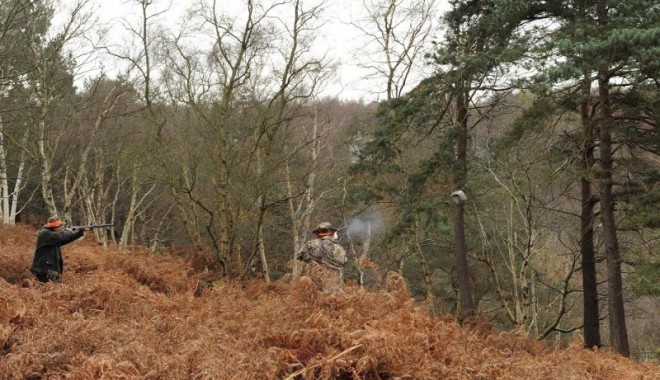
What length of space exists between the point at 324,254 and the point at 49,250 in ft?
16.0

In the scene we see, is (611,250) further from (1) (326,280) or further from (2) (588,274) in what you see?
(1) (326,280)

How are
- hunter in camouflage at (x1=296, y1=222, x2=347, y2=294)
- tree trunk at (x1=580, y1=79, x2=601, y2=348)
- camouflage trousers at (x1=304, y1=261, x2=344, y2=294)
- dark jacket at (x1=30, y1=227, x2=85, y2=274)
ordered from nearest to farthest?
camouflage trousers at (x1=304, y1=261, x2=344, y2=294), hunter in camouflage at (x1=296, y1=222, x2=347, y2=294), dark jacket at (x1=30, y1=227, x2=85, y2=274), tree trunk at (x1=580, y1=79, x2=601, y2=348)

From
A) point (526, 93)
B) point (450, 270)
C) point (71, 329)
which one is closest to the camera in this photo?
point (71, 329)

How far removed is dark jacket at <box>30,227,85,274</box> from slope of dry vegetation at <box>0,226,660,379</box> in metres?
1.53

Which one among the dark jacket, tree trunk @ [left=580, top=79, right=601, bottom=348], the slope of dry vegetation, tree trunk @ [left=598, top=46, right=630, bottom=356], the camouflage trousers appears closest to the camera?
the slope of dry vegetation

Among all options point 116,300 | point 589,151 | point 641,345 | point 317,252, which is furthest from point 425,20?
point 641,345

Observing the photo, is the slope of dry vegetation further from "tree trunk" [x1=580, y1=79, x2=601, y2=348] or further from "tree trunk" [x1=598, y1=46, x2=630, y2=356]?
"tree trunk" [x1=580, y1=79, x2=601, y2=348]

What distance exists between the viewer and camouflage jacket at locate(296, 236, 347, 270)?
8.27 meters

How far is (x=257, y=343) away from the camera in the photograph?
5.16m

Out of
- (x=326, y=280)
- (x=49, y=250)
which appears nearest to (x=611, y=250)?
(x=326, y=280)

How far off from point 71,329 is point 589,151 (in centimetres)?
1261

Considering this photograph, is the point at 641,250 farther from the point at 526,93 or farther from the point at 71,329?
the point at 71,329

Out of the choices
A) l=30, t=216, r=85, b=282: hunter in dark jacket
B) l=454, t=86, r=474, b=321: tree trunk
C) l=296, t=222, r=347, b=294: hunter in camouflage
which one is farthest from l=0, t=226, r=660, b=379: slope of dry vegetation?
l=454, t=86, r=474, b=321: tree trunk

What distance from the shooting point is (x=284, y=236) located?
1163 inches
